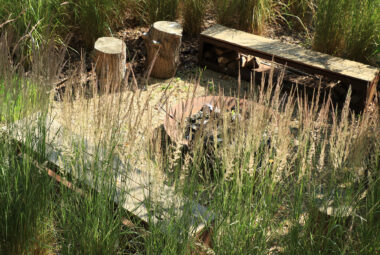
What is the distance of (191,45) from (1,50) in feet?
14.1

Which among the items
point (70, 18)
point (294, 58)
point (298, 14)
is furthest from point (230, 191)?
point (298, 14)

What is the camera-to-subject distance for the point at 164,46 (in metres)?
5.60

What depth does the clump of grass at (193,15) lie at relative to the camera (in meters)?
6.27

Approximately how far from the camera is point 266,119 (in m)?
2.19

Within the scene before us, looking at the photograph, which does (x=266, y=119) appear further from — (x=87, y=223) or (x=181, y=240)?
(x=87, y=223)

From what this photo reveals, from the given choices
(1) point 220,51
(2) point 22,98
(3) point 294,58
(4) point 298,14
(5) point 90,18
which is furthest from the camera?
(4) point 298,14

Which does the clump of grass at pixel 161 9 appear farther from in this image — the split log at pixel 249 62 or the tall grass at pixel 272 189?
the tall grass at pixel 272 189

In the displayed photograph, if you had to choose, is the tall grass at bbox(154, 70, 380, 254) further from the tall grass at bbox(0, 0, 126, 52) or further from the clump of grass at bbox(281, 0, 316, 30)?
the clump of grass at bbox(281, 0, 316, 30)

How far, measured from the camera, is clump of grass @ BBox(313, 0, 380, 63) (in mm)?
5371

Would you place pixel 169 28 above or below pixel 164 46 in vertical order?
above

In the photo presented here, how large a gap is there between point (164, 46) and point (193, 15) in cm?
102

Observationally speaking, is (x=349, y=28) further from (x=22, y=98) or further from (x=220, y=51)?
(x=22, y=98)

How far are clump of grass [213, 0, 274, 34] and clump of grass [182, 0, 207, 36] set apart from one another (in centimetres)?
24

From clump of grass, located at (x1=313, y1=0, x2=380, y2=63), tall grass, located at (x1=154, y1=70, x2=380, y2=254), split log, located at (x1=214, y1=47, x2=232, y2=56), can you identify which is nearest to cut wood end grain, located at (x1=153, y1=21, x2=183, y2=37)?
split log, located at (x1=214, y1=47, x2=232, y2=56)
